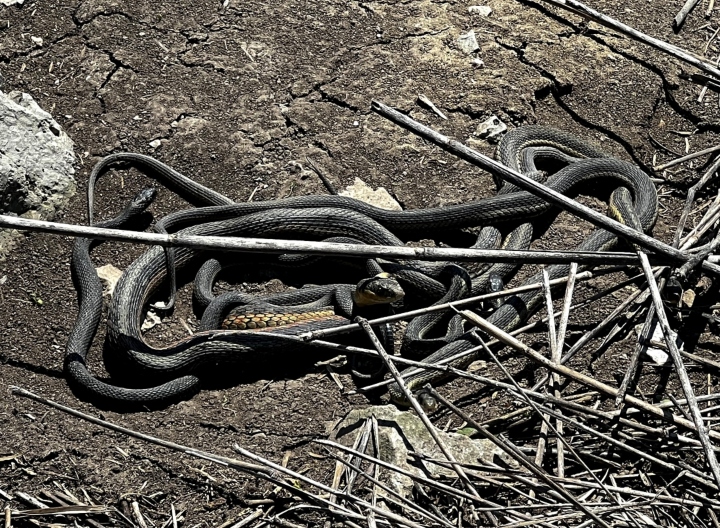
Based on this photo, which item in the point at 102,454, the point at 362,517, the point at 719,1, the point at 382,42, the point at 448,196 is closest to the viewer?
the point at 362,517

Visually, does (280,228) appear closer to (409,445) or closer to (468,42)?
(409,445)

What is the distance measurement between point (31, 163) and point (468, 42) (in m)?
4.22

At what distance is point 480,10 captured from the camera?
8.80 m

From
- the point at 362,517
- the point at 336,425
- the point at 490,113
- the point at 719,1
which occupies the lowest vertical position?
the point at 336,425

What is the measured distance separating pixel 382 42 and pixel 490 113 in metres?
1.37

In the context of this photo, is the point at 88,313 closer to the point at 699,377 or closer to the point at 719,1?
the point at 699,377

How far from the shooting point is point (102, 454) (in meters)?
5.46

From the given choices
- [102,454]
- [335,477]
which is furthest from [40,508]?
[335,477]

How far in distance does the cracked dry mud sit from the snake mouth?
1.91ft

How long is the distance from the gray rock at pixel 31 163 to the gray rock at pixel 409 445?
10.6ft

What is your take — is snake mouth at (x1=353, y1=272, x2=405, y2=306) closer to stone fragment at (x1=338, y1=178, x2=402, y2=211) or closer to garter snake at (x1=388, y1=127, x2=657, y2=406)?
garter snake at (x1=388, y1=127, x2=657, y2=406)

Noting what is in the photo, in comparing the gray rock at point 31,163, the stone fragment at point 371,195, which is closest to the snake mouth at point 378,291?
the stone fragment at point 371,195

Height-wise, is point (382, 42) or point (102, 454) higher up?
point (382, 42)

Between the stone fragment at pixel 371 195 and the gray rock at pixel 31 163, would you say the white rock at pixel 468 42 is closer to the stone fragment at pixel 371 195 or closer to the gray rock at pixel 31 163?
the stone fragment at pixel 371 195
